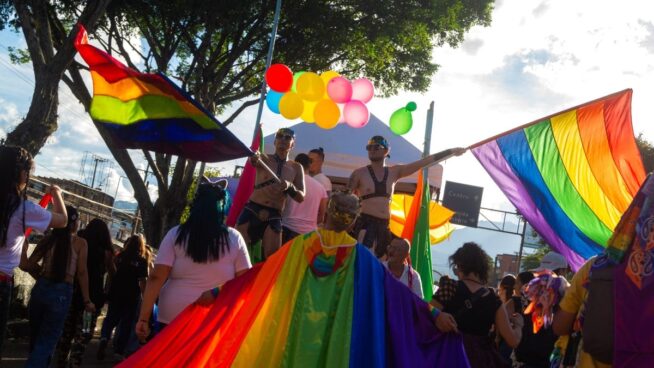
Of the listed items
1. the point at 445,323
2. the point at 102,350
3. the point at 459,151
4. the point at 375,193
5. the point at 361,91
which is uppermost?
the point at 361,91

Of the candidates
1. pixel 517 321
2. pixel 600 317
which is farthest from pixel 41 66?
pixel 600 317

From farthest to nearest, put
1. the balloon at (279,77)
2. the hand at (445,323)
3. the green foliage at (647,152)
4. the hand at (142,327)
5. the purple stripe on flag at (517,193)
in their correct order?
the green foliage at (647,152) → the balloon at (279,77) → the purple stripe on flag at (517,193) → the hand at (142,327) → the hand at (445,323)

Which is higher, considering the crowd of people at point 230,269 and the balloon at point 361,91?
the balloon at point 361,91

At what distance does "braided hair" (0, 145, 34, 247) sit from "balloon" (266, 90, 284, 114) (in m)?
5.03

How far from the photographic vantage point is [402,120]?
367 inches

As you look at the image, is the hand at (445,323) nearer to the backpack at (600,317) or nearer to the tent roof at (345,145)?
the backpack at (600,317)

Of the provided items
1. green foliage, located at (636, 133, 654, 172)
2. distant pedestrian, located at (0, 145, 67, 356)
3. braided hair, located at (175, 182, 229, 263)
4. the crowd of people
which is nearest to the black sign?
green foliage, located at (636, 133, 654, 172)

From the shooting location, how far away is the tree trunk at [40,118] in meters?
10.0

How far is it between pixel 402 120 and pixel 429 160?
8.49 feet

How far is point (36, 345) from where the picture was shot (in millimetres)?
5777

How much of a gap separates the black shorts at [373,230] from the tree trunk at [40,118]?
18.5 ft

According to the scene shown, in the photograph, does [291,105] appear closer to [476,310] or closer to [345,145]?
[345,145]

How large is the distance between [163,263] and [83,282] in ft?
7.77

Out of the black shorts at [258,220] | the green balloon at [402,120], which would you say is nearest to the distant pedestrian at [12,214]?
the black shorts at [258,220]
